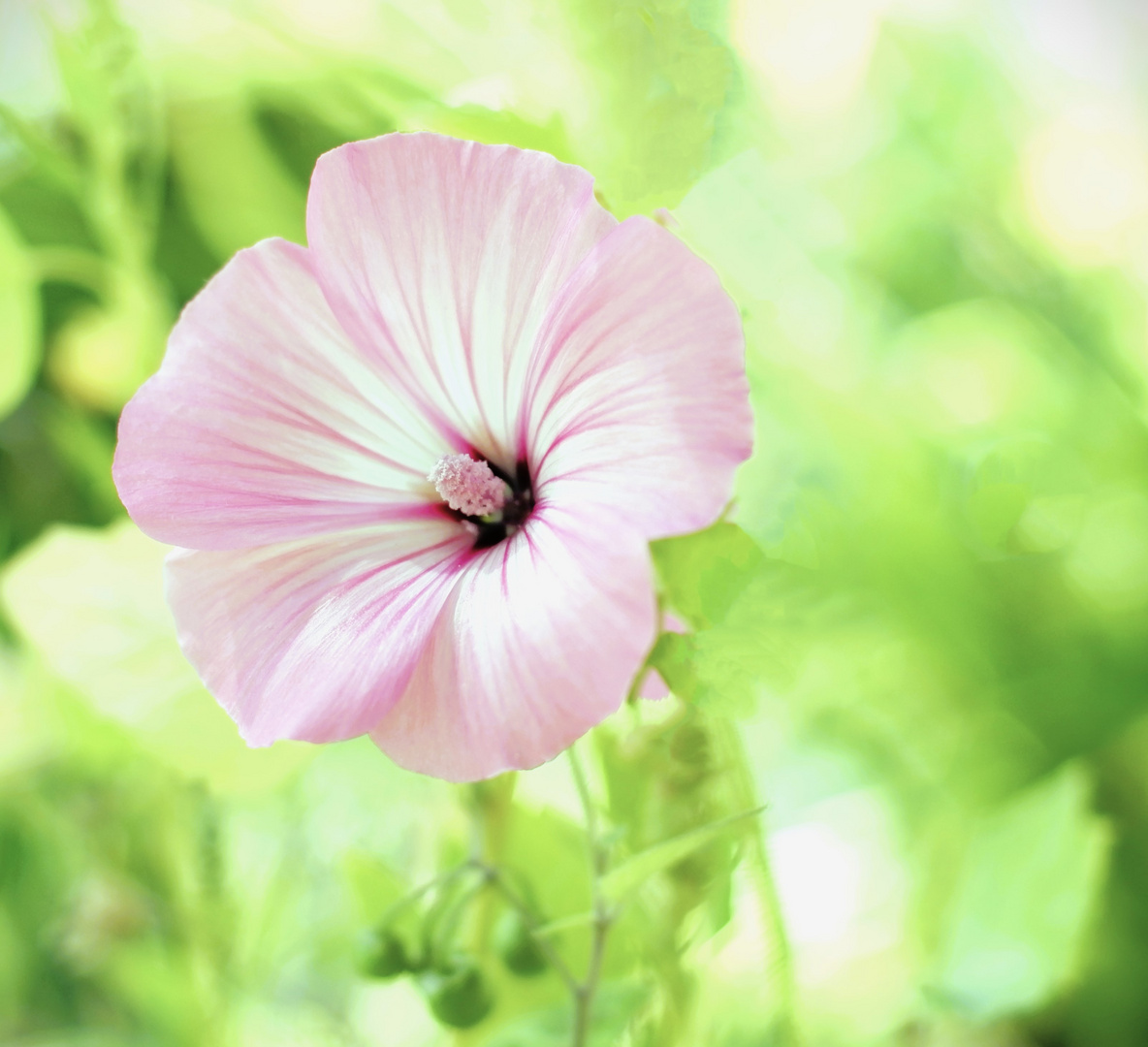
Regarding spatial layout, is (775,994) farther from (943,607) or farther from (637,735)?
(943,607)

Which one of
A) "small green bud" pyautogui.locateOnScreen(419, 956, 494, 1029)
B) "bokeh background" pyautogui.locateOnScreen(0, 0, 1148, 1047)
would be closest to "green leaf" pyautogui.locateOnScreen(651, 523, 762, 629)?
"bokeh background" pyautogui.locateOnScreen(0, 0, 1148, 1047)

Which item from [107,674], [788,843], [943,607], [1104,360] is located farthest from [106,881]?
[1104,360]

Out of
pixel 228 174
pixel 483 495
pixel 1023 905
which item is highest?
pixel 228 174

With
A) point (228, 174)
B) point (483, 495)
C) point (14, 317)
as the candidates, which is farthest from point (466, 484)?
point (228, 174)

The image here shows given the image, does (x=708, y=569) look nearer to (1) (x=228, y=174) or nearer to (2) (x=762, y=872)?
(2) (x=762, y=872)

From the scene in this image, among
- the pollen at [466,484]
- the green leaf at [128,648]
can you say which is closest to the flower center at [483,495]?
the pollen at [466,484]

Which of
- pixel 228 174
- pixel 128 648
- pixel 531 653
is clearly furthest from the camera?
pixel 228 174

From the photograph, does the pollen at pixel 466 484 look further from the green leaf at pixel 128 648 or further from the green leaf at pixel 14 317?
the green leaf at pixel 14 317
